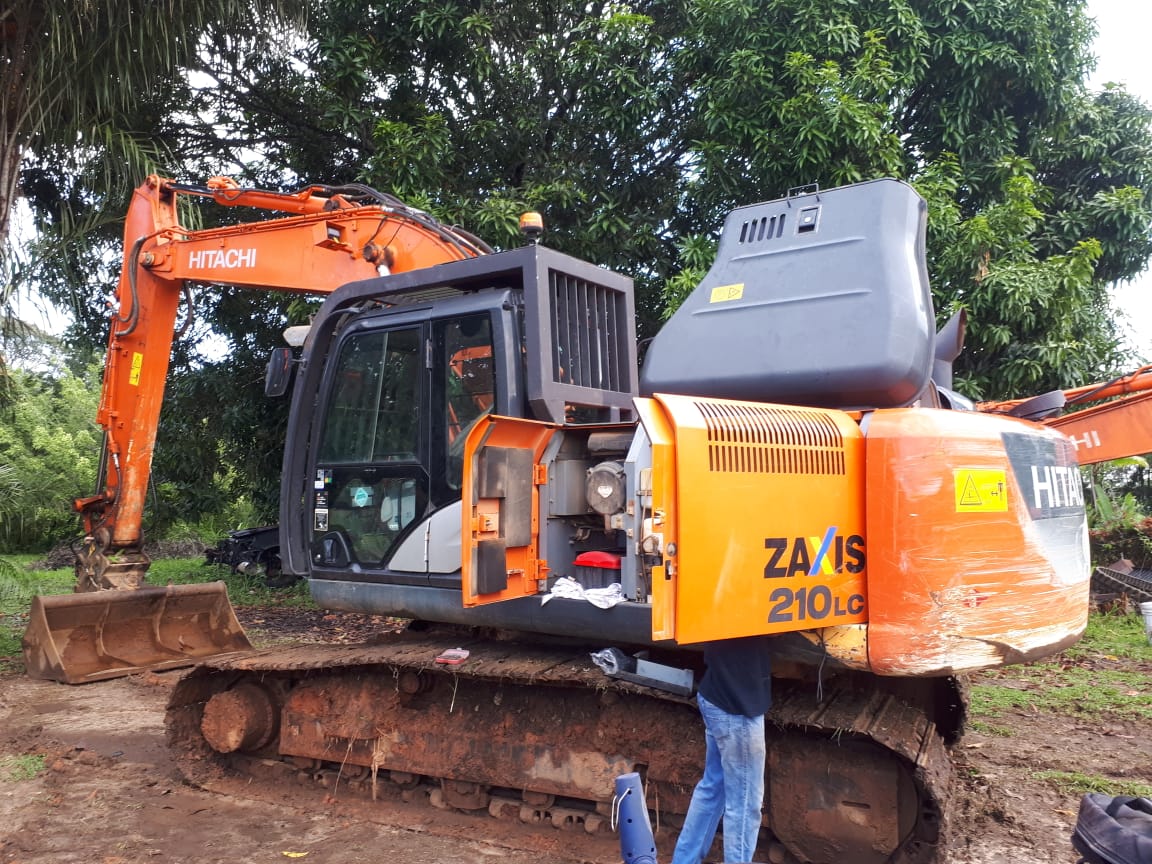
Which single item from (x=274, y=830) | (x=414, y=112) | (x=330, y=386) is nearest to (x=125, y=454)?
(x=330, y=386)

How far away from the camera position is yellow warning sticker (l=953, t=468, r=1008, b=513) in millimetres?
3330

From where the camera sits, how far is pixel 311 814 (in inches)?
186

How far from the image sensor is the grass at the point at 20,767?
5078 millimetres

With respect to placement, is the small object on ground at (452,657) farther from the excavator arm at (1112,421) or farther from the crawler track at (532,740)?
the excavator arm at (1112,421)

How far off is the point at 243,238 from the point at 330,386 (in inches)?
82.4

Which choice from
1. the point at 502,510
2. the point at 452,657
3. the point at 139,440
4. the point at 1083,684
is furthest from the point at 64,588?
the point at 1083,684

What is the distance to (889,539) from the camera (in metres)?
3.33

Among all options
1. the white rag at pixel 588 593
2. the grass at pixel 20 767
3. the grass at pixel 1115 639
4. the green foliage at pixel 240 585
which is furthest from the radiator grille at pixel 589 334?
the green foliage at pixel 240 585

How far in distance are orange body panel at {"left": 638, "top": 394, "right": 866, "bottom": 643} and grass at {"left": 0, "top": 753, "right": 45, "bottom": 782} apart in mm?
4192

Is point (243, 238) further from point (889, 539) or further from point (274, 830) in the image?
point (889, 539)

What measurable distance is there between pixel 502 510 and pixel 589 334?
1.16 m

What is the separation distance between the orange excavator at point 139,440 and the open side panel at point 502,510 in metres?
3.03

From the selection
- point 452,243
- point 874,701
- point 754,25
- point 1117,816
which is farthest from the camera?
point 754,25

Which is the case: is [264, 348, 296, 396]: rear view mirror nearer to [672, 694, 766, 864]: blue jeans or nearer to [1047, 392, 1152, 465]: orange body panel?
[672, 694, 766, 864]: blue jeans
